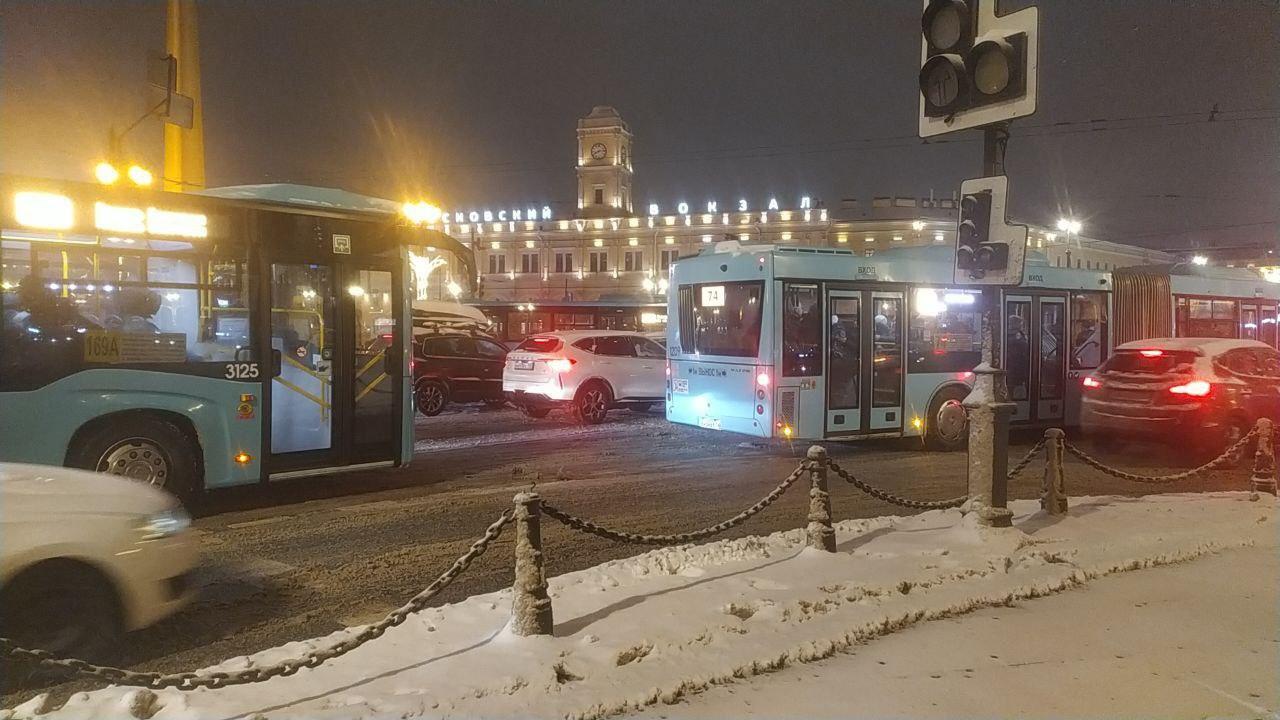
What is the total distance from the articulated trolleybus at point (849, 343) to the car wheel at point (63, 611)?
8.37 meters

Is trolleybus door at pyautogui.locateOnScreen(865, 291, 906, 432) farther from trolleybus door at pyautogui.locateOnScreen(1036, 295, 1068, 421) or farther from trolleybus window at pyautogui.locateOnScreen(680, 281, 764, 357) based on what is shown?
trolleybus door at pyautogui.locateOnScreen(1036, 295, 1068, 421)

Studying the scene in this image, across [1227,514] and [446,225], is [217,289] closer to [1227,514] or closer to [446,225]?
[1227,514]

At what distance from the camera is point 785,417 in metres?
11.4

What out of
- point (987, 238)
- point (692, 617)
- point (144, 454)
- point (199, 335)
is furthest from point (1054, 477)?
point (144, 454)

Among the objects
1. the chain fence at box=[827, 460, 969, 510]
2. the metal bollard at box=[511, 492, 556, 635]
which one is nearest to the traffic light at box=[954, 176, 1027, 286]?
the chain fence at box=[827, 460, 969, 510]

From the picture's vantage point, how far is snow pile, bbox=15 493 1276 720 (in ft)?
12.9

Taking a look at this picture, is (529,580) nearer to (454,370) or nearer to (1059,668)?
(1059,668)

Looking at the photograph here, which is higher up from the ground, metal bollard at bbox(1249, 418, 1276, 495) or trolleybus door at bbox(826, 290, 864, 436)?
trolleybus door at bbox(826, 290, 864, 436)

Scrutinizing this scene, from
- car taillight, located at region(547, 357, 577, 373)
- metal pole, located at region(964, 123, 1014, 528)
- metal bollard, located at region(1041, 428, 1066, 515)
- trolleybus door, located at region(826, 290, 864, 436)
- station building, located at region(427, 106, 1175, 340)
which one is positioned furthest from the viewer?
station building, located at region(427, 106, 1175, 340)

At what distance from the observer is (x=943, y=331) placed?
13.0m

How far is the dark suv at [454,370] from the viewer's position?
17719mm

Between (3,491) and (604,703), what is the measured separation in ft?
10.8

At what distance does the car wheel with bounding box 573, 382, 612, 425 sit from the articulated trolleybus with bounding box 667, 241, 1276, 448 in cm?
299

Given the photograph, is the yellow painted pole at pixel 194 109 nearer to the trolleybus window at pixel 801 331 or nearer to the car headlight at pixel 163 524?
the trolleybus window at pixel 801 331
